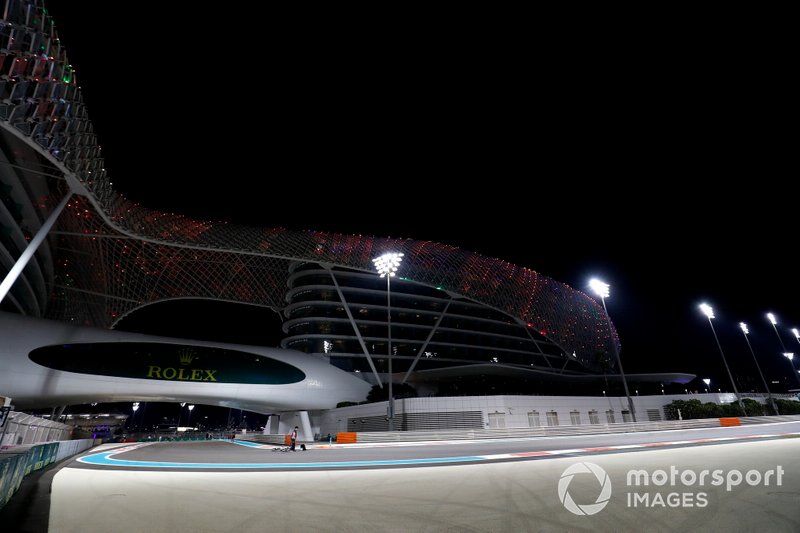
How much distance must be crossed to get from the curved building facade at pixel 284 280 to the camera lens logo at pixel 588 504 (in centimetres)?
2740

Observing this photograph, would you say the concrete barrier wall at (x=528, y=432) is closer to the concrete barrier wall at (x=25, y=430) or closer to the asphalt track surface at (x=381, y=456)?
the asphalt track surface at (x=381, y=456)

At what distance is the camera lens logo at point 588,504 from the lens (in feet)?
15.0

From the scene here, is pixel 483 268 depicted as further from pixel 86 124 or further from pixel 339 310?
pixel 86 124

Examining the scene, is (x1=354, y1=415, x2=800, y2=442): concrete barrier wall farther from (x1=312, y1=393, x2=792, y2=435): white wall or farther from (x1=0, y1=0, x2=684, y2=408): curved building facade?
(x1=0, y1=0, x2=684, y2=408): curved building facade

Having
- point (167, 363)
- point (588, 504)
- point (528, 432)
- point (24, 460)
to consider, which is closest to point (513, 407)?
point (528, 432)

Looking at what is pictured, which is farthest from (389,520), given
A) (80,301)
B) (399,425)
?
(80,301)

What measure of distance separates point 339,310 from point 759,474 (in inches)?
1955

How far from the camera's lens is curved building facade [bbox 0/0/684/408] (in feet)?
90.8

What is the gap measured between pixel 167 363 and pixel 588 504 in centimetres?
4237

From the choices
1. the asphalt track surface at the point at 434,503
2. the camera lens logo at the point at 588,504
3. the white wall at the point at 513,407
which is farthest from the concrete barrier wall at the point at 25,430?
the white wall at the point at 513,407

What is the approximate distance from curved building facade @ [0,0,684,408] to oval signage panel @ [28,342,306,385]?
747cm

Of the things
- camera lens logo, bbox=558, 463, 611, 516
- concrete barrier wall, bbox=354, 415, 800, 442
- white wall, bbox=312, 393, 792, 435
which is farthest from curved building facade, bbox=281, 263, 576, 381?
camera lens logo, bbox=558, 463, 611, 516

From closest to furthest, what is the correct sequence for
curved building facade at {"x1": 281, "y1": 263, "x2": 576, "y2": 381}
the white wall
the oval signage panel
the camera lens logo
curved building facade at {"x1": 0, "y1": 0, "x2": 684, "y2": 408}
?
the camera lens logo, curved building facade at {"x1": 0, "y1": 0, "x2": 684, "y2": 408}, the white wall, the oval signage panel, curved building facade at {"x1": 281, "y1": 263, "x2": 576, "y2": 381}

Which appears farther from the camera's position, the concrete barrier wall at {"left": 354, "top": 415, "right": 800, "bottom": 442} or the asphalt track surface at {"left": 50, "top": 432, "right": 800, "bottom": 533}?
the concrete barrier wall at {"left": 354, "top": 415, "right": 800, "bottom": 442}
